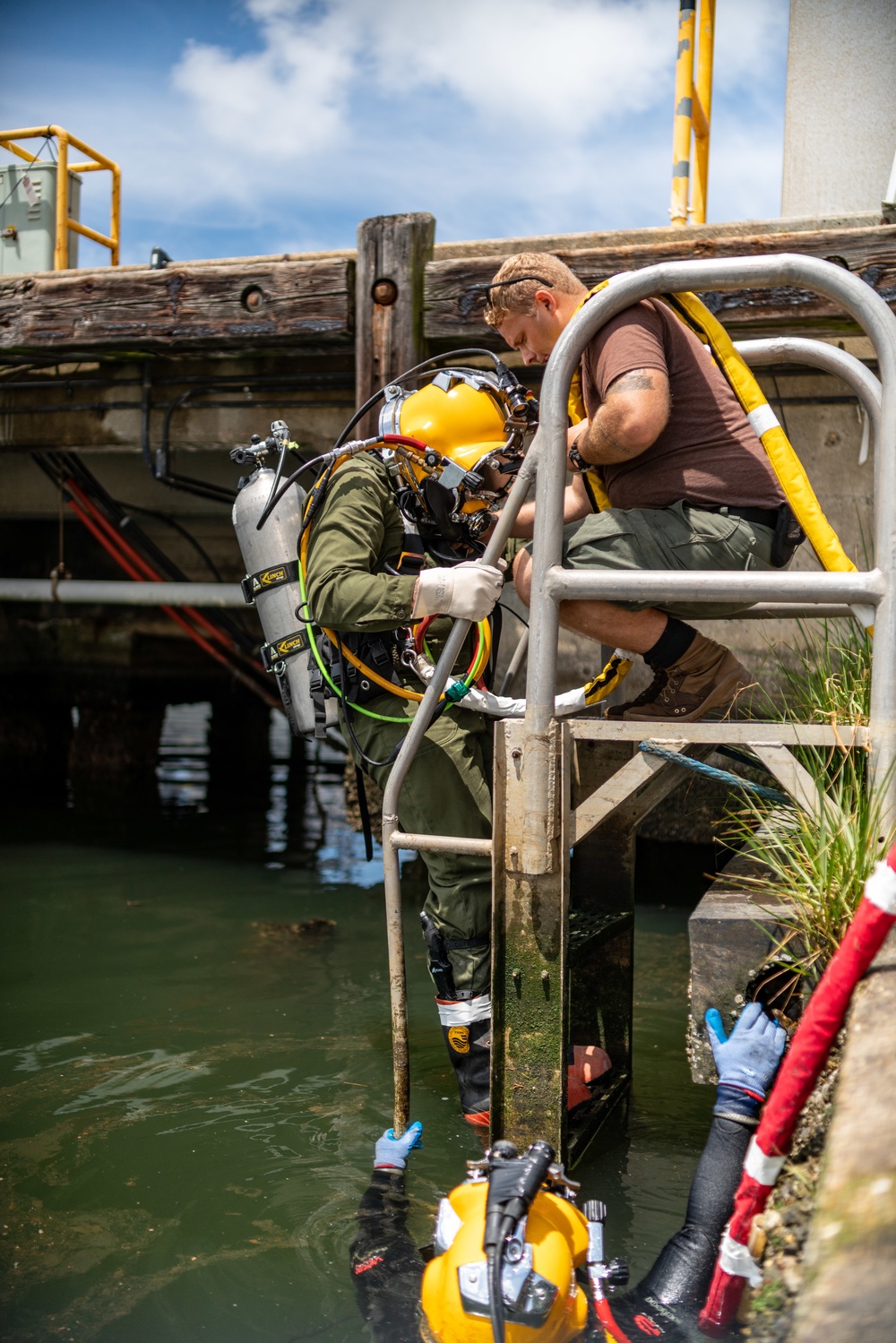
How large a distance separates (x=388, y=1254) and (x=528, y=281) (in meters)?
2.67

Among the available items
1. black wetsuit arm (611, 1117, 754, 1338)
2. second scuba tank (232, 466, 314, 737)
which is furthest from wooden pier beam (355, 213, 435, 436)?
black wetsuit arm (611, 1117, 754, 1338)

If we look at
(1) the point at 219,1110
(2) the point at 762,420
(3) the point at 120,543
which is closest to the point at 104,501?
(3) the point at 120,543

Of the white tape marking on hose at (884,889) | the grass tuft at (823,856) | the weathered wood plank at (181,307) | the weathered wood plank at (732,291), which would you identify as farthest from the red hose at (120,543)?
the white tape marking on hose at (884,889)

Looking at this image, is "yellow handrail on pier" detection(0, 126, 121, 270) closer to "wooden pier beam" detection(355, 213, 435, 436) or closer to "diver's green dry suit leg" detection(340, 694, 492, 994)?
"wooden pier beam" detection(355, 213, 435, 436)

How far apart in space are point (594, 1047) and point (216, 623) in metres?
6.40

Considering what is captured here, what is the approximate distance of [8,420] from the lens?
6238 mm

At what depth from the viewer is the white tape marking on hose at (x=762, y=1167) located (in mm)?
2064

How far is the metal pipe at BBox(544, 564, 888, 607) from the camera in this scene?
2406mm

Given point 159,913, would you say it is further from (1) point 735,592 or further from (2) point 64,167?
(2) point 64,167

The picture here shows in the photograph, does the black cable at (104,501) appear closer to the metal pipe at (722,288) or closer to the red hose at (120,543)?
the red hose at (120,543)

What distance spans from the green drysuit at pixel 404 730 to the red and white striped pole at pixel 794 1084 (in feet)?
4.11

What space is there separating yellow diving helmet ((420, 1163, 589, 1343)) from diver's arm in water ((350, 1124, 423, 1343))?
0.37m

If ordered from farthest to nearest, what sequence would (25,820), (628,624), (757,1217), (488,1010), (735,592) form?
(25,820)
(488,1010)
(628,624)
(735,592)
(757,1217)

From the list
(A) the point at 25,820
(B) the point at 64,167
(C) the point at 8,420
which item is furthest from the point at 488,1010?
(B) the point at 64,167
